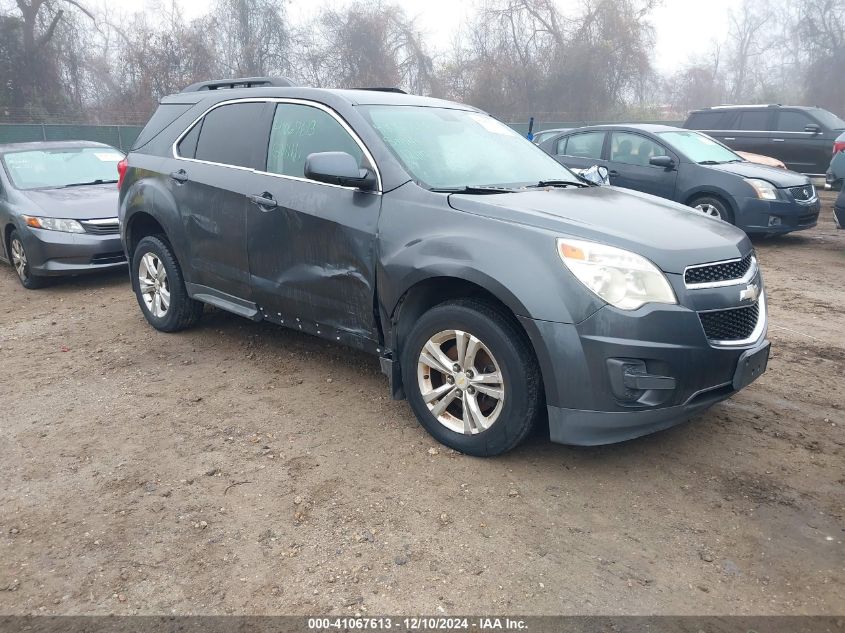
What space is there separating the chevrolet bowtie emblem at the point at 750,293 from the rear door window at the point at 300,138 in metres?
2.12

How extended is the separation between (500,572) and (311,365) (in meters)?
2.55

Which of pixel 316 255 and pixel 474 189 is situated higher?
pixel 474 189

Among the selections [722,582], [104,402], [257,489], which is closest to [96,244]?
[104,402]

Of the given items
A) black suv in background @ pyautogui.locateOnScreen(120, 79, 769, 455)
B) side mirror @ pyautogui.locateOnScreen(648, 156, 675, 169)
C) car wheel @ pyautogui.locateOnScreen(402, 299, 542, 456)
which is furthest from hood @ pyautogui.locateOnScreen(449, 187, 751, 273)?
side mirror @ pyautogui.locateOnScreen(648, 156, 675, 169)

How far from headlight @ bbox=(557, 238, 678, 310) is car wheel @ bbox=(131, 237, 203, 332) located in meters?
3.30

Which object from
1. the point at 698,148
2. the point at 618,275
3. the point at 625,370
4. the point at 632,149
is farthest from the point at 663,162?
the point at 625,370

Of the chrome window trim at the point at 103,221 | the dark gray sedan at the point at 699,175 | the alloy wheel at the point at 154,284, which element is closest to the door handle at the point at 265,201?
the alloy wheel at the point at 154,284

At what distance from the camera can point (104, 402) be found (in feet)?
14.6

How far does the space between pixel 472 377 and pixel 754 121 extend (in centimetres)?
1361

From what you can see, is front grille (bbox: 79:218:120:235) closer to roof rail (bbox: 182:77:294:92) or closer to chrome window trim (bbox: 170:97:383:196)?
roof rail (bbox: 182:77:294:92)

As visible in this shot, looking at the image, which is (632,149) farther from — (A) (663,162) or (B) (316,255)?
(B) (316,255)

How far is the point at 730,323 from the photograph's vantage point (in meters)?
3.32

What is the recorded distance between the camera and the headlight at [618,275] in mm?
3125

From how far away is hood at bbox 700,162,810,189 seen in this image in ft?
29.6
